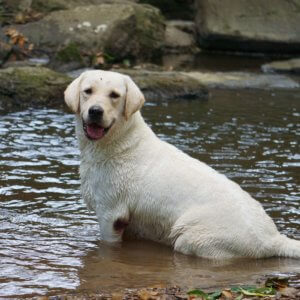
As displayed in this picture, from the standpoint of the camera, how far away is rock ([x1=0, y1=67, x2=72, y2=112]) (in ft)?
45.8

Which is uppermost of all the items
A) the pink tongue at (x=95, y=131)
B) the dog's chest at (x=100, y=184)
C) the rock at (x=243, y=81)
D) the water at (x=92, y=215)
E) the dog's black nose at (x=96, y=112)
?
the dog's black nose at (x=96, y=112)

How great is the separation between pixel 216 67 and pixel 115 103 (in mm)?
12363

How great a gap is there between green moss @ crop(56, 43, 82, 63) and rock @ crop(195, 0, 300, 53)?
4.98 meters

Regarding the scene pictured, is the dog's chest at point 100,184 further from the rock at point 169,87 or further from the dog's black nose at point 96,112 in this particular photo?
the rock at point 169,87

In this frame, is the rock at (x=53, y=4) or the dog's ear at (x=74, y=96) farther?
the rock at (x=53, y=4)

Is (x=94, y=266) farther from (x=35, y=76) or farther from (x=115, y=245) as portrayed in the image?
(x=35, y=76)

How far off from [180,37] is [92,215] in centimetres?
1393

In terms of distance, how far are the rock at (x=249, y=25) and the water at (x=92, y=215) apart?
569 centimetres

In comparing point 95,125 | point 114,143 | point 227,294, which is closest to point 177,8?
point 114,143

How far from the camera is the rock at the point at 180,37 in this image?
70.1 feet

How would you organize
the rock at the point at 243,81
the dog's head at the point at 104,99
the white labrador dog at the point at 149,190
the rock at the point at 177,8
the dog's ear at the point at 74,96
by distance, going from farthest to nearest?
the rock at the point at 177,8 < the rock at the point at 243,81 < the dog's ear at the point at 74,96 < the dog's head at the point at 104,99 < the white labrador dog at the point at 149,190

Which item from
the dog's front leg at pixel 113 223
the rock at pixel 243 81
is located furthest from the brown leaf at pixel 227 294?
the rock at pixel 243 81

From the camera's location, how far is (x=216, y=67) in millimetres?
19250

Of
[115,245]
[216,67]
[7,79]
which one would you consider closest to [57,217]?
[115,245]
